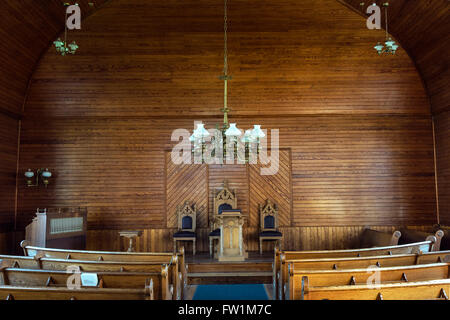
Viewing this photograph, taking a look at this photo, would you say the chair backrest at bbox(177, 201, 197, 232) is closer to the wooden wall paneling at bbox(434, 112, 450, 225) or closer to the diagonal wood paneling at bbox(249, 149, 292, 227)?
the diagonal wood paneling at bbox(249, 149, 292, 227)

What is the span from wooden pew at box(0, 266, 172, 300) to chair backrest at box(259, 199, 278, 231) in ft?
15.7

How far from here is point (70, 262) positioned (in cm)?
371

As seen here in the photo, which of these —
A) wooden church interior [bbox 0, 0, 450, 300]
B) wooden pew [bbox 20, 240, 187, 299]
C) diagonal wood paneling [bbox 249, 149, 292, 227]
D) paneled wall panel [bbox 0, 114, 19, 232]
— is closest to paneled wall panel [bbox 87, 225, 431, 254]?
wooden church interior [bbox 0, 0, 450, 300]

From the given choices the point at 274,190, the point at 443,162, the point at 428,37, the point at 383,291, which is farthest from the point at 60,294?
the point at 443,162

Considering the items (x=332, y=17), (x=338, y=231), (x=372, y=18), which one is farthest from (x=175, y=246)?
(x=372, y=18)

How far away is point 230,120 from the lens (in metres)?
8.08

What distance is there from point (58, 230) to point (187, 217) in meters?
2.72

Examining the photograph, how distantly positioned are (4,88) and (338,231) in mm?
8368

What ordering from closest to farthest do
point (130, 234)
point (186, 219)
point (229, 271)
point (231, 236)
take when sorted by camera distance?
point (229, 271) < point (231, 236) < point (130, 234) < point (186, 219)

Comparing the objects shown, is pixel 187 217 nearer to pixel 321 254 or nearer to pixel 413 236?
pixel 321 254

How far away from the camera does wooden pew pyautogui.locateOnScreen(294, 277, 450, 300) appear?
271 cm

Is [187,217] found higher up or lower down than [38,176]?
lower down

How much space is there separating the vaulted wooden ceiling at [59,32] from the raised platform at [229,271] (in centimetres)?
553
